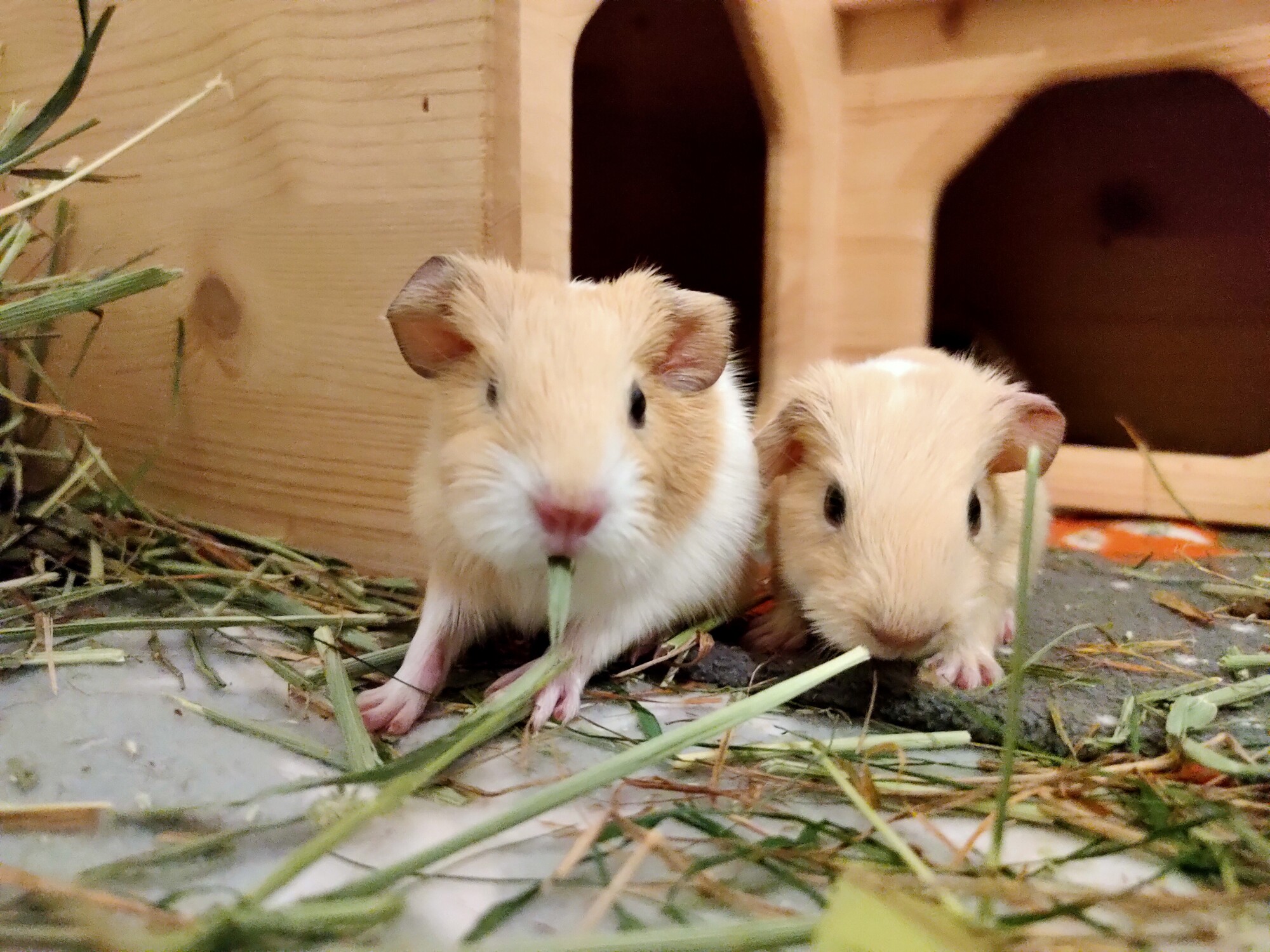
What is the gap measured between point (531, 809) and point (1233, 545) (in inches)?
83.4

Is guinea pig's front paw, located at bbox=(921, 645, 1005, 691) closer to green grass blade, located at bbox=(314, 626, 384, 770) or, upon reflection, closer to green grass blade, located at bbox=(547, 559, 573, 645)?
green grass blade, located at bbox=(547, 559, 573, 645)

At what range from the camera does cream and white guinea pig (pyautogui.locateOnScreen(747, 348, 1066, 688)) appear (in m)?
1.24

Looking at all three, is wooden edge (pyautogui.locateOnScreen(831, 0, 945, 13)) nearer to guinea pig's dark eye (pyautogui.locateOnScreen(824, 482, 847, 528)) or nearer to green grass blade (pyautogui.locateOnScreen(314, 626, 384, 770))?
guinea pig's dark eye (pyautogui.locateOnScreen(824, 482, 847, 528))

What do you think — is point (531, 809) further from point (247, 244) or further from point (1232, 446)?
point (1232, 446)

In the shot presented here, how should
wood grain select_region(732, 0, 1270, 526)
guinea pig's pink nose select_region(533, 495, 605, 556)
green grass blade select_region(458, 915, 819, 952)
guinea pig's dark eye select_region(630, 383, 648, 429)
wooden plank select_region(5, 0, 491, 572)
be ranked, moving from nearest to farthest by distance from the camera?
1. green grass blade select_region(458, 915, 819, 952)
2. guinea pig's pink nose select_region(533, 495, 605, 556)
3. guinea pig's dark eye select_region(630, 383, 648, 429)
4. wooden plank select_region(5, 0, 491, 572)
5. wood grain select_region(732, 0, 1270, 526)

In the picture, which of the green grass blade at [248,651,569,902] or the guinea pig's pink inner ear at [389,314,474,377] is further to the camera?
the guinea pig's pink inner ear at [389,314,474,377]

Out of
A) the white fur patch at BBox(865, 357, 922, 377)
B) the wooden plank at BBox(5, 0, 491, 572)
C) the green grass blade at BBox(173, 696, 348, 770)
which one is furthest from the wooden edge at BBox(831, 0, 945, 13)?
the green grass blade at BBox(173, 696, 348, 770)

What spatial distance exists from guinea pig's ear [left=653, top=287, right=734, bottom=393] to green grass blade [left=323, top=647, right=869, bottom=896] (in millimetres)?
481

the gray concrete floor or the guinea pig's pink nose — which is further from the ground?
the guinea pig's pink nose

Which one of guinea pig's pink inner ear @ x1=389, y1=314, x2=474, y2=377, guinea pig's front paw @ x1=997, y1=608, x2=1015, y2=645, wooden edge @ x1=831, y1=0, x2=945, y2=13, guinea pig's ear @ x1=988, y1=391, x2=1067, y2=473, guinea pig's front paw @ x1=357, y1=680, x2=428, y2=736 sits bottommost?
guinea pig's front paw @ x1=997, y1=608, x2=1015, y2=645

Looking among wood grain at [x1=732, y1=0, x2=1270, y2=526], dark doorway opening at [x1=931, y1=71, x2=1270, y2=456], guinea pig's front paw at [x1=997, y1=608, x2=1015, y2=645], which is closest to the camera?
guinea pig's front paw at [x1=997, y1=608, x2=1015, y2=645]

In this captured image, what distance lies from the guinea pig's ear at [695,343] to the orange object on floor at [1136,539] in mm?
1322

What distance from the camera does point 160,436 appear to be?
6.47 ft

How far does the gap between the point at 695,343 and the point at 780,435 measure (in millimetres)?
230
